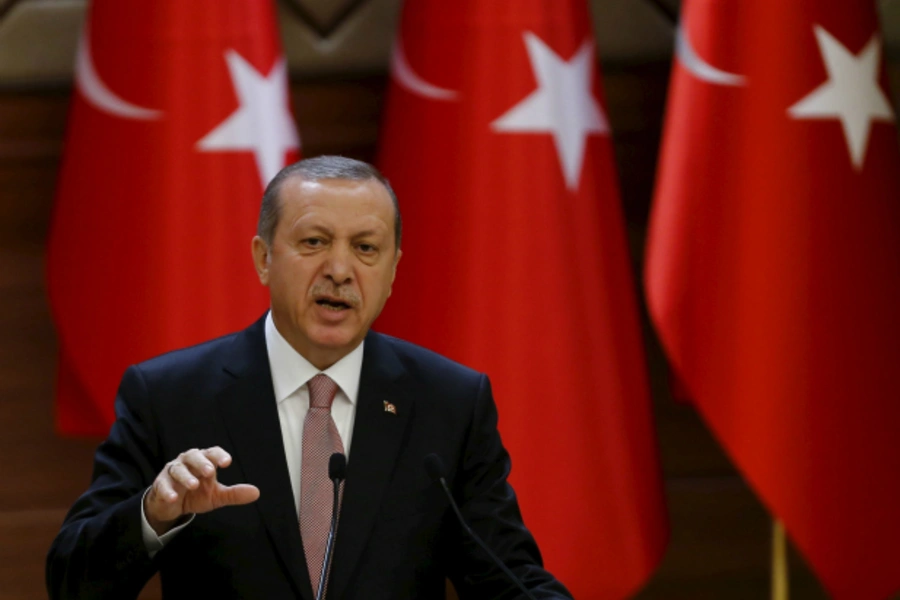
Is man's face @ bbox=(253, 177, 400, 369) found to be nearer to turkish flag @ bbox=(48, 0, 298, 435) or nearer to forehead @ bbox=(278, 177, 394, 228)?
forehead @ bbox=(278, 177, 394, 228)

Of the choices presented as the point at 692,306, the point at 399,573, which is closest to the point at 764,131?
the point at 692,306

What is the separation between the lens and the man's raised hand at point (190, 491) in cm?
118

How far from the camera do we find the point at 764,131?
2590mm

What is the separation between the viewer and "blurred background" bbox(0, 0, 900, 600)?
2852 millimetres

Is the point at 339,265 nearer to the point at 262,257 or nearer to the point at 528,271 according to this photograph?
the point at 262,257

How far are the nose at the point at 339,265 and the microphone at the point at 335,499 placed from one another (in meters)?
0.26

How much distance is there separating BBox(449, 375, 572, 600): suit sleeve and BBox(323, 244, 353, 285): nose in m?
0.30

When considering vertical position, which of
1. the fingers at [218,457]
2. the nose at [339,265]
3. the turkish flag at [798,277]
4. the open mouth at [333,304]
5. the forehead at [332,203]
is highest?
the forehead at [332,203]

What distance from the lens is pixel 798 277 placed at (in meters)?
2.56

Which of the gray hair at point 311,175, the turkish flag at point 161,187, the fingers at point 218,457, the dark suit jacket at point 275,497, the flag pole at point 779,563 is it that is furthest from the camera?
the flag pole at point 779,563

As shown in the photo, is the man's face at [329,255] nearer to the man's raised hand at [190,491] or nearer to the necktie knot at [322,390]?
the necktie knot at [322,390]

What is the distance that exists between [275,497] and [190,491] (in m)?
0.21

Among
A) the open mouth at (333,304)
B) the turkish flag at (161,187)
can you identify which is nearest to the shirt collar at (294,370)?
the open mouth at (333,304)

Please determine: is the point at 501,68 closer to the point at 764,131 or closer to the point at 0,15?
the point at 764,131
